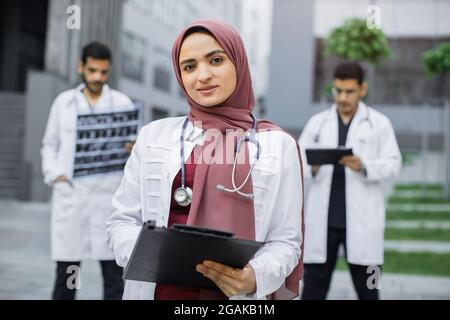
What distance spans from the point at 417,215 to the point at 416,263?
18.6 ft

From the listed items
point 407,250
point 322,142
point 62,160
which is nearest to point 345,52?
point 407,250

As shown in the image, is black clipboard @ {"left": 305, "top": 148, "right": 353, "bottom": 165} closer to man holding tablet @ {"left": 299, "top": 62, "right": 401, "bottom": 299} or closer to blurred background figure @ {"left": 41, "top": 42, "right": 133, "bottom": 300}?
man holding tablet @ {"left": 299, "top": 62, "right": 401, "bottom": 299}

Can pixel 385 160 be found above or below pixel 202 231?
above

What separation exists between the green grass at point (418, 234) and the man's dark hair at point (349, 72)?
6232 mm

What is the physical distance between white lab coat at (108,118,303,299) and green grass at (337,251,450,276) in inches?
219

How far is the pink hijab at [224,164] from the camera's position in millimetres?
2082

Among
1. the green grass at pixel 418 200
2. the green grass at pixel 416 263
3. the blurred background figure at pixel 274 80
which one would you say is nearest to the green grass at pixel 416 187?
the blurred background figure at pixel 274 80

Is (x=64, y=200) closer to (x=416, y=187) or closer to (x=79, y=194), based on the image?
(x=79, y=194)

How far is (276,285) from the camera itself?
2.10 meters

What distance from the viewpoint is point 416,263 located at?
790 cm

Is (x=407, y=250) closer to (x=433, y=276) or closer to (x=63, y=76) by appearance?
(x=433, y=276)

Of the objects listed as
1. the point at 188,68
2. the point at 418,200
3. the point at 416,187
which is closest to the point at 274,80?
the point at 416,187

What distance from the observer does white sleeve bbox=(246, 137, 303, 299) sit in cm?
211

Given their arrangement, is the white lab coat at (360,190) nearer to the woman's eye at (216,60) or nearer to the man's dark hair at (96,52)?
the man's dark hair at (96,52)
